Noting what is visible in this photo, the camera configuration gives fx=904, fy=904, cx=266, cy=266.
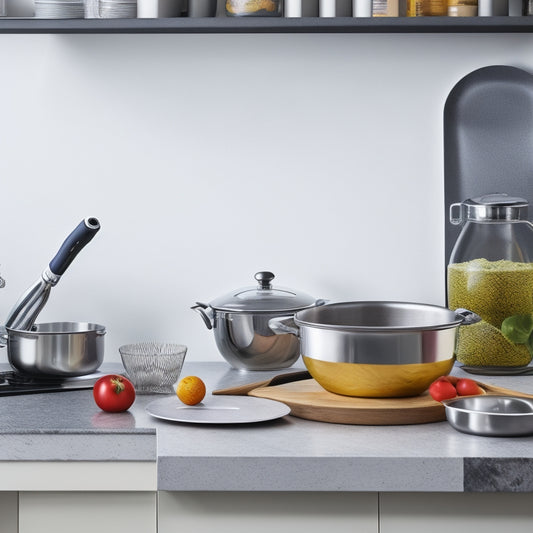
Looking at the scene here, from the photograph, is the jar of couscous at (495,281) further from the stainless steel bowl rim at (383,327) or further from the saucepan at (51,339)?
the saucepan at (51,339)

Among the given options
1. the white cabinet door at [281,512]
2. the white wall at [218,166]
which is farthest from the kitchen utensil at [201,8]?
the white cabinet door at [281,512]

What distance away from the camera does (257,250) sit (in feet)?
6.88

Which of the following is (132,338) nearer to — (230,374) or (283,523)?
(230,374)

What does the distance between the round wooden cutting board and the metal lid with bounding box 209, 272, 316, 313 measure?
0.30m

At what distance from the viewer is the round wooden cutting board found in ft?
4.89

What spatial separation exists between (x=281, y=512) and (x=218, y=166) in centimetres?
94

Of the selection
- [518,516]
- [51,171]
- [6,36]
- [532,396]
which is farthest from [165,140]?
[518,516]

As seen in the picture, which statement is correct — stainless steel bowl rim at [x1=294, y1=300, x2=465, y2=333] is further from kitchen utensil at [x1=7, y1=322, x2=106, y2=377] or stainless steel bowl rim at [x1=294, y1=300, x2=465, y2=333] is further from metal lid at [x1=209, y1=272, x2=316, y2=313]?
kitchen utensil at [x1=7, y1=322, x2=106, y2=377]

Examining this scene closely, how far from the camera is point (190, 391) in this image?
1.56 meters

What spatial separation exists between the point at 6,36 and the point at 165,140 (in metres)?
0.42

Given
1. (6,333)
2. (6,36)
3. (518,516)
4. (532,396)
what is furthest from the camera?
(6,36)

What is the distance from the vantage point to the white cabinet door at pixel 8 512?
1480 mm

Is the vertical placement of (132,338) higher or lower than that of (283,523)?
higher

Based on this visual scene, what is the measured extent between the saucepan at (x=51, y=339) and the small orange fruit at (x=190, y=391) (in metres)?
0.32
